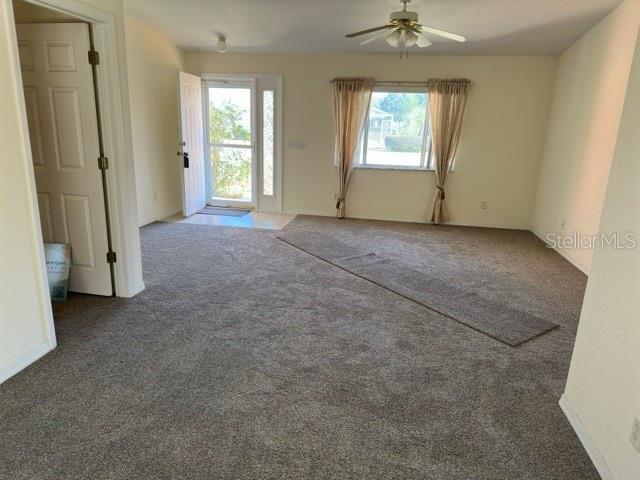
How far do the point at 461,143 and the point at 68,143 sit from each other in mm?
4890

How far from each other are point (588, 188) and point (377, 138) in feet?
9.47

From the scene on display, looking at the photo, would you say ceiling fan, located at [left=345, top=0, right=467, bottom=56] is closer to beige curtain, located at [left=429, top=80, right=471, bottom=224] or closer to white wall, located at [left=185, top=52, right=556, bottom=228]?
beige curtain, located at [left=429, top=80, right=471, bottom=224]

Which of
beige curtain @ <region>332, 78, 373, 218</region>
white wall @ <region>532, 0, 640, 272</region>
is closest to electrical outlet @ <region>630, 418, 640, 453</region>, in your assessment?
white wall @ <region>532, 0, 640, 272</region>

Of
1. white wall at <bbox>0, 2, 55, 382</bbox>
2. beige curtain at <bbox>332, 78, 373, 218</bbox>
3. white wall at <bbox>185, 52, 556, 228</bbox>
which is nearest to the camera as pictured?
white wall at <bbox>0, 2, 55, 382</bbox>

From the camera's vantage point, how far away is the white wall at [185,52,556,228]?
559 centimetres

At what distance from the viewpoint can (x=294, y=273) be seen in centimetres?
387

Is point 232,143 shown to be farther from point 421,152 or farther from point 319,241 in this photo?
point 421,152

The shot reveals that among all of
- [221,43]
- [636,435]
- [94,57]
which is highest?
[221,43]

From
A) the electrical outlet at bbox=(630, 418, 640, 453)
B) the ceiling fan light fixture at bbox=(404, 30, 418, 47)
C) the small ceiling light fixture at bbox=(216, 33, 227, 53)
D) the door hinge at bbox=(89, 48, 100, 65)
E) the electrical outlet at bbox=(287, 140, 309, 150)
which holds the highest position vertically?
the small ceiling light fixture at bbox=(216, 33, 227, 53)

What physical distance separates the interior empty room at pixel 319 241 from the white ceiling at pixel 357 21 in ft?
0.15

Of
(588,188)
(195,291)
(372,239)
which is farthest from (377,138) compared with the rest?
(195,291)

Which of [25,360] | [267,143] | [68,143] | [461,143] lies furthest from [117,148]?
[461,143]

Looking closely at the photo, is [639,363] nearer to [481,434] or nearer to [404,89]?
[481,434]

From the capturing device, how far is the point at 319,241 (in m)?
4.96
